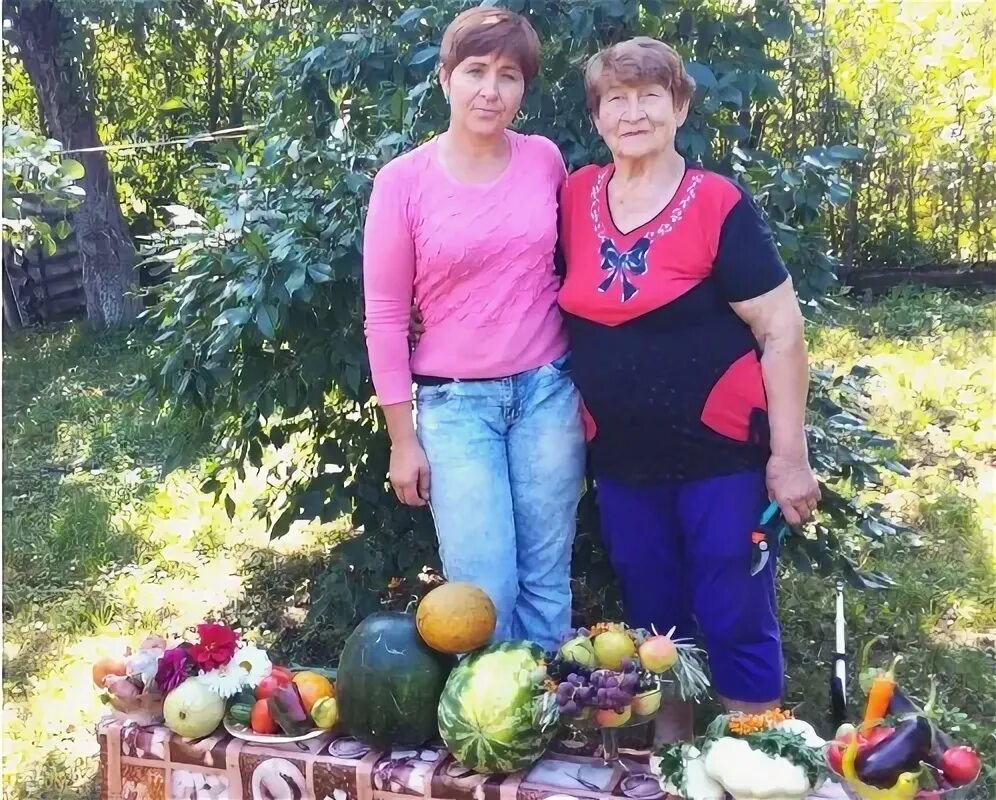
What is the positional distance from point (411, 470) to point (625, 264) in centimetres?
64

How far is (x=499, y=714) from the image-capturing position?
1908mm

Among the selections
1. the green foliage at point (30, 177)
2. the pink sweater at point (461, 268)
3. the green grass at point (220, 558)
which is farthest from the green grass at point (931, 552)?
the green foliage at point (30, 177)

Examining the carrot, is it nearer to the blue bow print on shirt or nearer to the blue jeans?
the blue jeans

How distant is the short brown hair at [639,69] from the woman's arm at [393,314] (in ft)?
1.49

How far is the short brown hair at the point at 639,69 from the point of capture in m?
1.98

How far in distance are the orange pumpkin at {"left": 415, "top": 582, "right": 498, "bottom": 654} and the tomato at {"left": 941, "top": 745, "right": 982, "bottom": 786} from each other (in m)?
0.86

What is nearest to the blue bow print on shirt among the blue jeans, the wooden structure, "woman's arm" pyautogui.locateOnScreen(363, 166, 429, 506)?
the blue jeans

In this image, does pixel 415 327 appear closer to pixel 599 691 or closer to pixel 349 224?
pixel 349 224

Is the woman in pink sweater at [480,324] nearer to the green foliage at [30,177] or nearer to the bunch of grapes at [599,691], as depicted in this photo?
the bunch of grapes at [599,691]

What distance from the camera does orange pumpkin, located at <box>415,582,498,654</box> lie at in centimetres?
204

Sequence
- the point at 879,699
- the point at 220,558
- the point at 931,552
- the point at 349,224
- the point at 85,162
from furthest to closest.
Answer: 1. the point at 85,162
2. the point at 220,558
3. the point at 931,552
4. the point at 349,224
5. the point at 879,699

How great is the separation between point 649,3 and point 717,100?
0.28 m

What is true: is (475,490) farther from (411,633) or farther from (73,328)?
(73,328)

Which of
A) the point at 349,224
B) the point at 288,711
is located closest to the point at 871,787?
the point at 288,711
